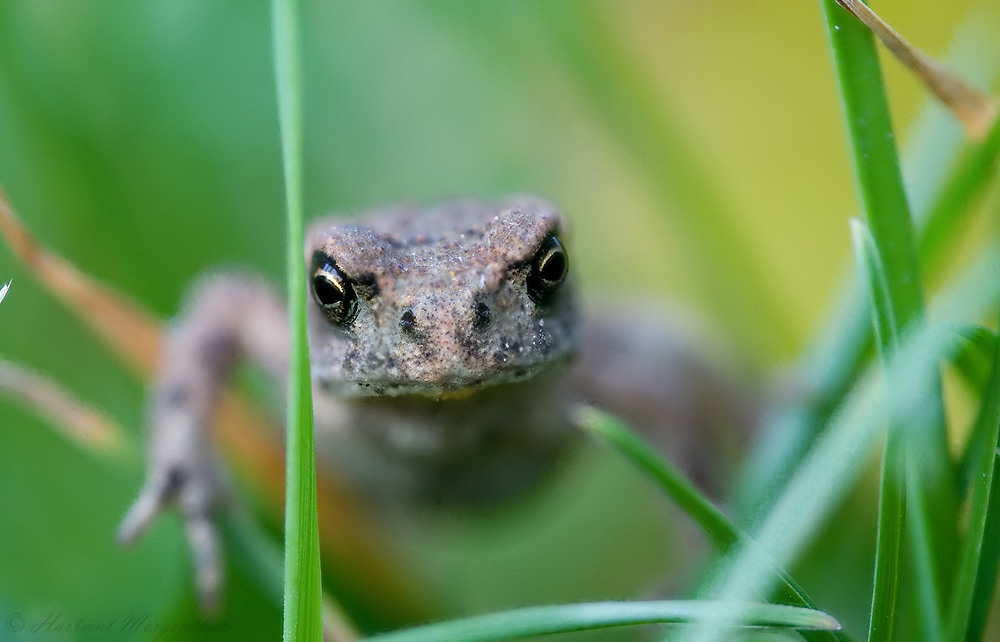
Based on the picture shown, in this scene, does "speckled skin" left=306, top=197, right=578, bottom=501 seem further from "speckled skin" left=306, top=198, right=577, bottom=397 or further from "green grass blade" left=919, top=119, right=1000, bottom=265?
"green grass blade" left=919, top=119, right=1000, bottom=265

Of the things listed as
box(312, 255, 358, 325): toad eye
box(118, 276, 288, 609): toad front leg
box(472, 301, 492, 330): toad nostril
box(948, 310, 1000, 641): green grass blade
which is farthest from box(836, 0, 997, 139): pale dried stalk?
box(118, 276, 288, 609): toad front leg

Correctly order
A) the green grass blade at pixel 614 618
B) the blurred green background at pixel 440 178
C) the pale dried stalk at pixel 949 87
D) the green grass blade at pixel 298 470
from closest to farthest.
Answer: the green grass blade at pixel 614 618 → the green grass blade at pixel 298 470 → the pale dried stalk at pixel 949 87 → the blurred green background at pixel 440 178

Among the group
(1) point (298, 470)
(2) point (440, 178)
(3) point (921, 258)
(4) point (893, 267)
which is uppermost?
(2) point (440, 178)

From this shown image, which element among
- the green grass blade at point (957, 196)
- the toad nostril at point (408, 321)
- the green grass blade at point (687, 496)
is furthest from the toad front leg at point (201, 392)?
the green grass blade at point (957, 196)

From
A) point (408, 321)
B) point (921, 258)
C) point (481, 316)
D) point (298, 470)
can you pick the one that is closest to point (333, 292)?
point (408, 321)

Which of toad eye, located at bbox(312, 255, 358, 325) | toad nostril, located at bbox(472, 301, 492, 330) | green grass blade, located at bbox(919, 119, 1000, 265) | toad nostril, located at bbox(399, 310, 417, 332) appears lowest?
toad nostril, located at bbox(472, 301, 492, 330)

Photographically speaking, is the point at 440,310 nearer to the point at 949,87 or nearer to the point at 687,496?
the point at 687,496

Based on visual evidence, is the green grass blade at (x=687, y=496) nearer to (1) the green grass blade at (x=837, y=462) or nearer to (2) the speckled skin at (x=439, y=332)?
(1) the green grass blade at (x=837, y=462)
